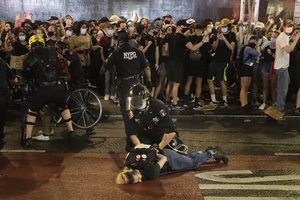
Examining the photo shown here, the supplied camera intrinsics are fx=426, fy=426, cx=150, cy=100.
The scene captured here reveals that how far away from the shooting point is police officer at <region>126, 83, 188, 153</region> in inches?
229

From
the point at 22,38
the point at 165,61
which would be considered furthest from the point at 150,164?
the point at 22,38

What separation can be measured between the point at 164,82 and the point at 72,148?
3833 mm

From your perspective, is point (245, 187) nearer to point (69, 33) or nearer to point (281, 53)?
point (281, 53)

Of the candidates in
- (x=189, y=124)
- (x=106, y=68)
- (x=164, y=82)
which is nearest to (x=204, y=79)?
(x=164, y=82)

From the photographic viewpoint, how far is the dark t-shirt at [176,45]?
9977 mm

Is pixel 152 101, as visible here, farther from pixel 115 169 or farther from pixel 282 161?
pixel 282 161

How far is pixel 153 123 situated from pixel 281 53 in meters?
4.80

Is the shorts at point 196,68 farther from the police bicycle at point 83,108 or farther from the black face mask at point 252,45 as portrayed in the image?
the police bicycle at point 83,108

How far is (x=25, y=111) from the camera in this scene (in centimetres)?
797

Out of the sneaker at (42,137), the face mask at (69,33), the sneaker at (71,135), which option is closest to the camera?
the sneaker at (71,135)

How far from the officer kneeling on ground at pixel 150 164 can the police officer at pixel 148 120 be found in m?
0.18

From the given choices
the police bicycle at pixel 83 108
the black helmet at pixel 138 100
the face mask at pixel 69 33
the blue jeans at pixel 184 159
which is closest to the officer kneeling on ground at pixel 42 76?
the police bicycle at pixel 83 108

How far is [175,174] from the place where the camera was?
6211mm

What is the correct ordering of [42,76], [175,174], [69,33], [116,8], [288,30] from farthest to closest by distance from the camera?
[116,8], [69,33], [288,30], [42,76], [175,174]
